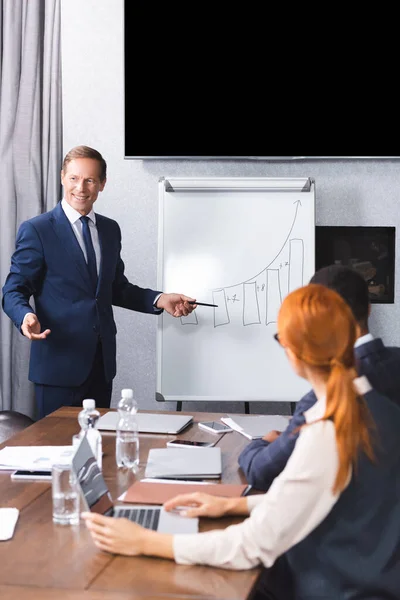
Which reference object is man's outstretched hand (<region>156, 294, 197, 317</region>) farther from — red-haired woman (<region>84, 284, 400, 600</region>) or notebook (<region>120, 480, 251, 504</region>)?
red-haired woman (<region>84, 284, 400, 600</region>)

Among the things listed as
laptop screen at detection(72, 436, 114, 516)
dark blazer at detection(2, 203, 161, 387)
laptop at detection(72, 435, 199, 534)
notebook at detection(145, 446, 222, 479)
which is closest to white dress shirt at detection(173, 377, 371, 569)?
laptop at detection(72, 435, 199, 534)

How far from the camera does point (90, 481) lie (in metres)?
1.57

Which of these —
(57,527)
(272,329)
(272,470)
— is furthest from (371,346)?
(272,329)

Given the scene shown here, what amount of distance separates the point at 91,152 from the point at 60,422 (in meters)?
1.12

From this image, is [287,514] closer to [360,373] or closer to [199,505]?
[199,505]

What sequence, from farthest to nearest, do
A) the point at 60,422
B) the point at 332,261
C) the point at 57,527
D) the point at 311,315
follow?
the point at 332,261
the point at 60,422
the point at 57,527
the point at 311,315

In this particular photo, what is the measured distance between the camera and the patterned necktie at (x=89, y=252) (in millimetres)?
3086

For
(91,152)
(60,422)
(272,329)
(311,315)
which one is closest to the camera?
(311,315)

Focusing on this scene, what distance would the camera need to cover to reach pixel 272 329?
3656 mm

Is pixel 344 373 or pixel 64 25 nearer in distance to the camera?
pixel 344 373

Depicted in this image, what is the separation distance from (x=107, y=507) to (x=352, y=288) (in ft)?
2.41

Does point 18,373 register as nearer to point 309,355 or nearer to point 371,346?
point 371,346

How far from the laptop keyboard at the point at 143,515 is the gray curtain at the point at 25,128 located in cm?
257

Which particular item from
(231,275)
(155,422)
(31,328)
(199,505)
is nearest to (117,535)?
(199,505)
